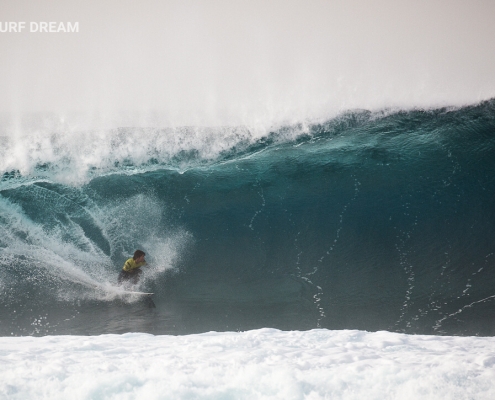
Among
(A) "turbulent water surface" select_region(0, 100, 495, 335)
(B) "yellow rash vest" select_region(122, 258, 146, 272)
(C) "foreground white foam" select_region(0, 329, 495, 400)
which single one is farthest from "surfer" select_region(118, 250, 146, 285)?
(C) "foreground white foam" select_region(0, 329, 495, 400)

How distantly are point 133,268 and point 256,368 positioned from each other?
3.34 m

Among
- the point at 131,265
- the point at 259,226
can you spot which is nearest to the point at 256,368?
the point at 131,265

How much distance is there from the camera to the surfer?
22.1 ft

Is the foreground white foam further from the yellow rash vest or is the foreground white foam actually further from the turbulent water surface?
the yellow rash vest

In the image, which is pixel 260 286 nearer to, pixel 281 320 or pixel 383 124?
pixel 281 320

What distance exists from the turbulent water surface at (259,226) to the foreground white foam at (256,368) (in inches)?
52.4

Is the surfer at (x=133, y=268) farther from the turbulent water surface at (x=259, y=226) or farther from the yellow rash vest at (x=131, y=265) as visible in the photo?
the turbulent water surface at (x=259, y=226)

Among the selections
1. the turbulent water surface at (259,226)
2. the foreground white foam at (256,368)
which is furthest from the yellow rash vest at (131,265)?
the foreground white foam at (256,368)

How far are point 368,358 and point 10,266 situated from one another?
6.03 meters

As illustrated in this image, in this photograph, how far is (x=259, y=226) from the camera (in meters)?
8.09

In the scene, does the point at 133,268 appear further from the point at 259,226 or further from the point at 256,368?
the point at 256,368

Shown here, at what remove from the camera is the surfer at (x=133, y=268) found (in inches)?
265

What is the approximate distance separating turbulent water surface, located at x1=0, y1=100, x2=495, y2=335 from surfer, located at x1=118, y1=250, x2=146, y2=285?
0.19m

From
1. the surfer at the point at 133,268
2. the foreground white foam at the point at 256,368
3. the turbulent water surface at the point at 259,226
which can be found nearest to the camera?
the foreground white foam at the point at 256,368
